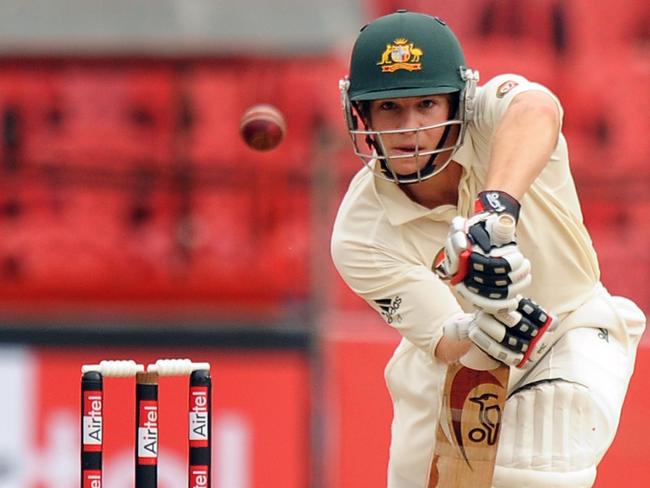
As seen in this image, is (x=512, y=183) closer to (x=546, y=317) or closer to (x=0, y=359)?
(x=546, y=317)

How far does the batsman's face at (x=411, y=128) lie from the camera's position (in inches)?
119

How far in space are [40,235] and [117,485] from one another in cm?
207

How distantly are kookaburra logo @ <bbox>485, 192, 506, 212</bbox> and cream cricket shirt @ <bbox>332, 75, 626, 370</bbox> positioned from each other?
366 millimetres

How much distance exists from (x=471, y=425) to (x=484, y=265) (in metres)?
0.62

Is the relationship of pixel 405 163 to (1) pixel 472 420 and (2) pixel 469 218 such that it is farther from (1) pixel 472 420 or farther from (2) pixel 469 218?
(1) pixel 472 420

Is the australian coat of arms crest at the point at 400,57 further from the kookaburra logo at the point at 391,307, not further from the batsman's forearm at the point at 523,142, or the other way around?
the kookaburra logo at the point at 391,307

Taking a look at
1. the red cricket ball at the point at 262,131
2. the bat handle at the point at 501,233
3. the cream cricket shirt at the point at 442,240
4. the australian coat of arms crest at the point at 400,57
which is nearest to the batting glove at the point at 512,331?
the bat handle at the point at 501,233

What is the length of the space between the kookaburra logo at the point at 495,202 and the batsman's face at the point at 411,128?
34 centimetres

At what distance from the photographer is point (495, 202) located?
268cm

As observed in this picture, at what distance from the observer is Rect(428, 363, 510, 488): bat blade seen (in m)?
3.04

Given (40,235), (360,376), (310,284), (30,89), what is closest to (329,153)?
(310,284)

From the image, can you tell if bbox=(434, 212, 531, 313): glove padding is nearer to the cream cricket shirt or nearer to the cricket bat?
the cricket bat

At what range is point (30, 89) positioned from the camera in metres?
7.47

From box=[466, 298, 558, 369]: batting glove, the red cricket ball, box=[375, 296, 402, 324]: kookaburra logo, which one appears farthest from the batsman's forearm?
the red cricket ball
